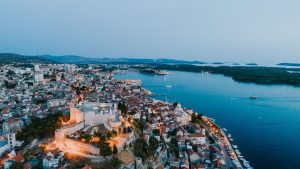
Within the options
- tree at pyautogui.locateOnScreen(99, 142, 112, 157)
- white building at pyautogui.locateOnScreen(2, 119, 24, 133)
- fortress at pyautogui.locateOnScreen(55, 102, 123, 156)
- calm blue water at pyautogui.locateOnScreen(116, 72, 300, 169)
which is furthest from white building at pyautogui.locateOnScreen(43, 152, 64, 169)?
calm blue water at pyautogui.locateOnScreen(116, 72, 300, 169)

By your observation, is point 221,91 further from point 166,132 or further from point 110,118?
point 110,118

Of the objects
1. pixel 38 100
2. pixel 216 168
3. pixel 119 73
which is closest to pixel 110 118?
pixel 216 168

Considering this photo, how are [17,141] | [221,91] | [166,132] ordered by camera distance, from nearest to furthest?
[17,141]
[166,132]
[221,91]

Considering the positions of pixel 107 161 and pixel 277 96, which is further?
pixel 277 96

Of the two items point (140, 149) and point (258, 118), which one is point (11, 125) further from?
point (258, 118)

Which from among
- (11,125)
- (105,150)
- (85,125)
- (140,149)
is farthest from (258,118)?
(11,125)

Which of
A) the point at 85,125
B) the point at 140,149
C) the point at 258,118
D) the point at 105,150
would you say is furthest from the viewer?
the point at 258,118
